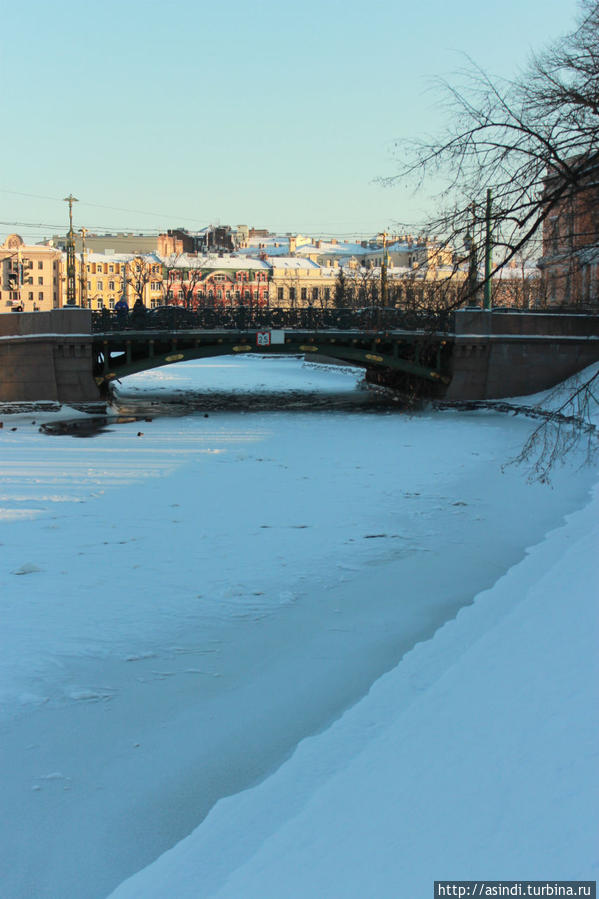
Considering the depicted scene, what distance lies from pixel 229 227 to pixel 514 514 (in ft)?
450

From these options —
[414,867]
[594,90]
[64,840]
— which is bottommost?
[64,840]

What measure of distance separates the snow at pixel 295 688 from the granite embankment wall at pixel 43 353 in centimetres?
1596

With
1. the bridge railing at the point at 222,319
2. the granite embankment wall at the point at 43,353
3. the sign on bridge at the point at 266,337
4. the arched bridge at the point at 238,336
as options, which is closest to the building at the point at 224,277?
the bridge railing at the point at 222,319

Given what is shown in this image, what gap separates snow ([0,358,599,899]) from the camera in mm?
4176

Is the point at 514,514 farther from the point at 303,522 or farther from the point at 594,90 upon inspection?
the point at 594,90

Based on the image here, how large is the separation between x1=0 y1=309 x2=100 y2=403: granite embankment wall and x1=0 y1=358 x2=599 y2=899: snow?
16.0 m

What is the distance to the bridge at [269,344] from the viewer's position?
31.5 metres

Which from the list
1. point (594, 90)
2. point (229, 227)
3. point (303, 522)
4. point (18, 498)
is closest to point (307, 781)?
point (594, 90)

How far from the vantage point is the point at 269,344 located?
3281 centimetres

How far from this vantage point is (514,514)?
14.1 m

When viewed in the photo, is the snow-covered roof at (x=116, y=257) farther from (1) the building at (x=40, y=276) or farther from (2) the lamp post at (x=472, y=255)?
(2) the lamp post at (x=472, y=255)

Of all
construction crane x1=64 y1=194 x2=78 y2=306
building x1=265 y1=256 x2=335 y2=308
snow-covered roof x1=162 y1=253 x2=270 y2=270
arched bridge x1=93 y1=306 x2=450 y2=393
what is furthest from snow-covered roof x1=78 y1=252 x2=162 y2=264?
construction crane x1=64 y1=194 x2=78 y2=306

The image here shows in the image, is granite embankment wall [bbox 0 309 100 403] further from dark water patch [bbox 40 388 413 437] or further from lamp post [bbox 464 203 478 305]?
lamp post [bbox 464 203 478 305]

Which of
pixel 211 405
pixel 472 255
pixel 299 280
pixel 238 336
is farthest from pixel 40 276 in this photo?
pixel 472 255
